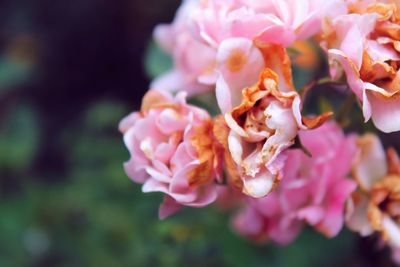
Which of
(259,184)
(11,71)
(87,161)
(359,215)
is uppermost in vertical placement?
(259,184)

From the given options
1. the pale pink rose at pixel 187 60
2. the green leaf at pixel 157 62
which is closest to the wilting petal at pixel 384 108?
the pale pink rose at pixel 187 60

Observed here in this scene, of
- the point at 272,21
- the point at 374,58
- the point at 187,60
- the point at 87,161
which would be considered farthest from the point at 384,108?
the point at 87,161

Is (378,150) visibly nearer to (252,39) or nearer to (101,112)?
(252,39)

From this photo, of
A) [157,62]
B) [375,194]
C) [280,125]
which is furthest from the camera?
[157,62]

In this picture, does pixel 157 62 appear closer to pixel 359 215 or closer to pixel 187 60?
pixel 187 60

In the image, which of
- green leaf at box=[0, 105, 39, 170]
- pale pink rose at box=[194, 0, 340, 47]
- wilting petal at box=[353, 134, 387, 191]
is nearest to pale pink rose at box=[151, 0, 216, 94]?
pale pink rose at box=[194, 0, 340, 47]

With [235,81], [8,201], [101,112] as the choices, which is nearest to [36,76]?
[101,112]
